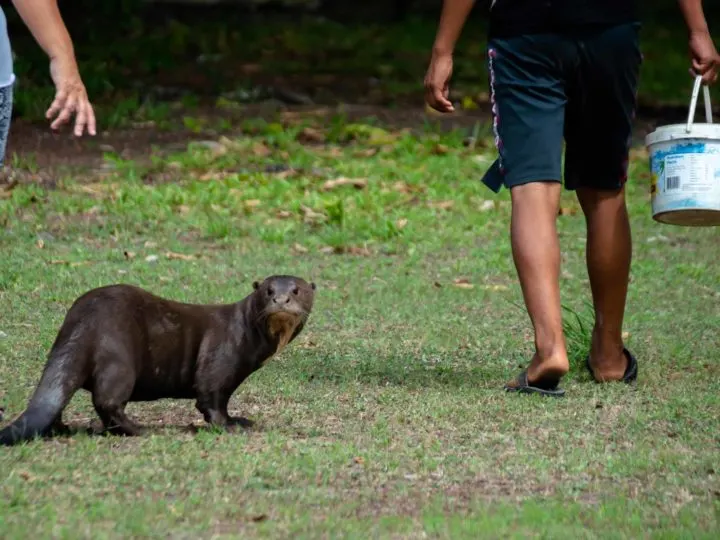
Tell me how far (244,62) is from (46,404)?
1241cm

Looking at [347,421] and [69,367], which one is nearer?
[69,367]

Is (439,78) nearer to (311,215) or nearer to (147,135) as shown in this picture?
(311,215)

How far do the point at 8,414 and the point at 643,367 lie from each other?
2614mm

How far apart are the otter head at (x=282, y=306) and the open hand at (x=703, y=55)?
1.91 m

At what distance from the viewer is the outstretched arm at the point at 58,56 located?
4.39 metres

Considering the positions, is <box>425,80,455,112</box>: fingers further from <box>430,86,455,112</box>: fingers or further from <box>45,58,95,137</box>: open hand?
<box>45,58,95,137</box>: open hand

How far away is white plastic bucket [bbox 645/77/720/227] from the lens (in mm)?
5422

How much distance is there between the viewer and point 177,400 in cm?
542

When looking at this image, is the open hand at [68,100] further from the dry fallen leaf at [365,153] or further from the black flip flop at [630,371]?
the dry fallen leaf at [365,153]

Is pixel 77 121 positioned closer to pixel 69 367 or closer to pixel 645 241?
pixel 69 367

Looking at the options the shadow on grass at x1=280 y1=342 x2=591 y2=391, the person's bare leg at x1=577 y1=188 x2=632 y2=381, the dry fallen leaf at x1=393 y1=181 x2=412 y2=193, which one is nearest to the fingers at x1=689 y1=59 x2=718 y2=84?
the person's bare leg at x1=577 y1=188 x2=632 y2=381

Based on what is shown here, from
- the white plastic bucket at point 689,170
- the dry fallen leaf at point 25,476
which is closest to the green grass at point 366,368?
the dry fallen leaf at point 25,476

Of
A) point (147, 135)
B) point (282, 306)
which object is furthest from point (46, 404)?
point (147, 135)

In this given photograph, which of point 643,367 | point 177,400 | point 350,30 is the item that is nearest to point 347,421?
point 177,400
